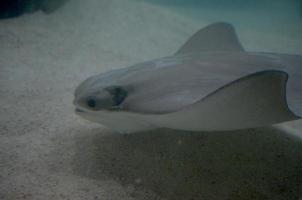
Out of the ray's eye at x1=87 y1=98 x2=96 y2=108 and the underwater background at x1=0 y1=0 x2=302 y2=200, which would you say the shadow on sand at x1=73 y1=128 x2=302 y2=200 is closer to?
the underwater background at x1=0 y1=0 x2=302 y2=200

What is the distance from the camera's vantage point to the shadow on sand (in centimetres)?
252

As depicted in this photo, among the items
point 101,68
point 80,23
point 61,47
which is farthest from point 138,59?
point 80,23

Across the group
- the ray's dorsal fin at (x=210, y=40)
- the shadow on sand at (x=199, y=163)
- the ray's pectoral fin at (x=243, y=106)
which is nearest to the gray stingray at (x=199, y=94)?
the ray's pectoral fin at (x=243, y=106)

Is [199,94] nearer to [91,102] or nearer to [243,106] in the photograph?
[243,106]

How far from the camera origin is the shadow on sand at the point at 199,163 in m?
2.52

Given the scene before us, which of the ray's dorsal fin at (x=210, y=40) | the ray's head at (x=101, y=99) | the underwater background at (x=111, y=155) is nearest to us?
the underwater background at (x=111, y=155)

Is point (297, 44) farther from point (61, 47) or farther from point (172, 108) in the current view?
point (172, 108)

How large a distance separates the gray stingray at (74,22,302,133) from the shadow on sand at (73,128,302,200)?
34 cm

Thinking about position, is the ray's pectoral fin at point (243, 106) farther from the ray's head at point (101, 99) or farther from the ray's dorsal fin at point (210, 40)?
the ray's dorsal fin at point (210, 40)

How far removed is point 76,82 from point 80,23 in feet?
11.6

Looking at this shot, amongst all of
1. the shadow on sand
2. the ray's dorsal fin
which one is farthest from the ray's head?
the ray's dorsal fin

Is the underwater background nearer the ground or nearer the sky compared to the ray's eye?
nearer the ground

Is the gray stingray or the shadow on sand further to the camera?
the shadow on sand

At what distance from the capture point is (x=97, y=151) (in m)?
3.04
